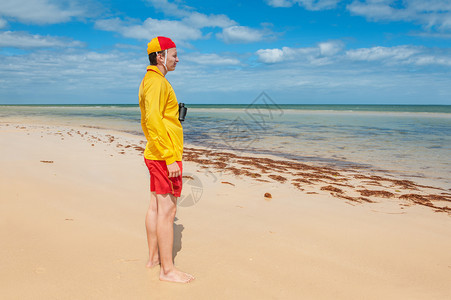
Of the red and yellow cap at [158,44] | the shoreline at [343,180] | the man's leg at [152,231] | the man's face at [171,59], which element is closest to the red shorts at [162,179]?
the man's leg at [152,231]

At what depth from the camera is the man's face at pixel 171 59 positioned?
2393 mm

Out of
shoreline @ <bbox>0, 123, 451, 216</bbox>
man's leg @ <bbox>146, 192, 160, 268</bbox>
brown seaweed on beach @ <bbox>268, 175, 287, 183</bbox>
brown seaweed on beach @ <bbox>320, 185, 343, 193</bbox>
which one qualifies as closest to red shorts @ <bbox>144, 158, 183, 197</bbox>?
man's leg @ <bbox>146, 192, 160, 268</bbox>

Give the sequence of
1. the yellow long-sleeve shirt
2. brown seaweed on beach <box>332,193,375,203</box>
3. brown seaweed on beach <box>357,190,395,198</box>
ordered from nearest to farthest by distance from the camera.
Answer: the yellow long-sleeve shirt, brown seaweed on beach <box>332,193,375,203</box>, brown seaweed on beach <box>357,190,395,198</box>

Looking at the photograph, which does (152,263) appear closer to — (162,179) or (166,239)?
(166,239)

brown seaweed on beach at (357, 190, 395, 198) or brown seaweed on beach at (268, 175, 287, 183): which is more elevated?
brown seaweed on beach at (268, 175, 287, 183)

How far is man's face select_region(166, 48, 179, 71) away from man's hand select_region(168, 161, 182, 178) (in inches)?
31.1

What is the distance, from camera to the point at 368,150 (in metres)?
10.9

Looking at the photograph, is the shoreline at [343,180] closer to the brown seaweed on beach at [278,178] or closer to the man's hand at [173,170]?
the brown seaweed on beach at [278,178]

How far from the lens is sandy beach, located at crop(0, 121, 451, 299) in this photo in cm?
234

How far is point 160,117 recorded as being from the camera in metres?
2.15

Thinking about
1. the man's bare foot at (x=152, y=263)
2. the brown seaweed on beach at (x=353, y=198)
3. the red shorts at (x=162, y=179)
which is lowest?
the man's bare foot at (x=152, y=263)

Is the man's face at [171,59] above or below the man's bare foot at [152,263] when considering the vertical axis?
above

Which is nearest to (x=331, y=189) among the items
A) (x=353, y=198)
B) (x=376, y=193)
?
(x=353, y=198)

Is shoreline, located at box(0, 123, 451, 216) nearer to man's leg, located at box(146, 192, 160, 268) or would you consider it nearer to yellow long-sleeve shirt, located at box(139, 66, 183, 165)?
man's leg, located at box(146, 192, 160, 268)
